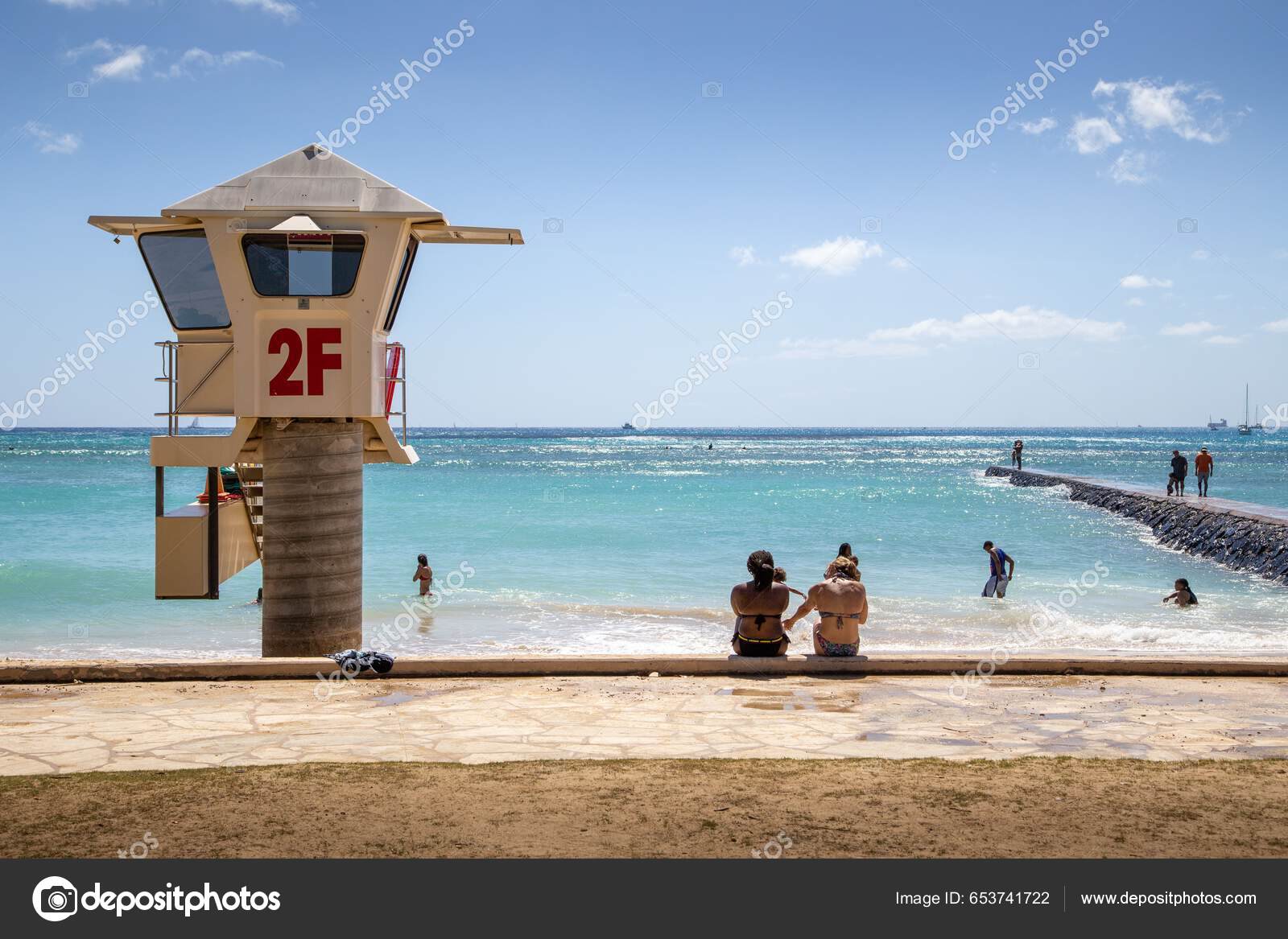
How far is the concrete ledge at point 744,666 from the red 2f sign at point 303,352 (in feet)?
9.85

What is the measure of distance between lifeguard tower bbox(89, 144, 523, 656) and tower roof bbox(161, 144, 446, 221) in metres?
0.02

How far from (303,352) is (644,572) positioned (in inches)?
635

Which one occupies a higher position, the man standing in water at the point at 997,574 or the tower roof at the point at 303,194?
the tower roof at the point at 303,194

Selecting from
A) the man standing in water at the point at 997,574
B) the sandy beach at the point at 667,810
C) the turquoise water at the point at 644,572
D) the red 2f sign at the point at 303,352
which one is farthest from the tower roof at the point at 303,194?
the man standing in water at the point at 997,574

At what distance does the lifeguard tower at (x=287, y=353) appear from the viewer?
11164 mm

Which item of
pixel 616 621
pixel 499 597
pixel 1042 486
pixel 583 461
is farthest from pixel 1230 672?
pixel 583 461

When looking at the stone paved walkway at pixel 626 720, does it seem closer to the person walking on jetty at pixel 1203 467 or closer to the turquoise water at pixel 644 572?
the turquoise water at pixel 644 572

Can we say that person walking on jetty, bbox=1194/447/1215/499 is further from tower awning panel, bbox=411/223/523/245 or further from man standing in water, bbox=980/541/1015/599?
tower awning panel, bbox=411/223/523/245

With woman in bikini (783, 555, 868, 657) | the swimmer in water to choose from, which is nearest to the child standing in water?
woman in bikini (783, 555, 868, 657)

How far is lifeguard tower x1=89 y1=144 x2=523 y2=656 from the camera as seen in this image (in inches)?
Result: 440

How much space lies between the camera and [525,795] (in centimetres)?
604
